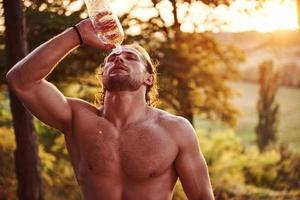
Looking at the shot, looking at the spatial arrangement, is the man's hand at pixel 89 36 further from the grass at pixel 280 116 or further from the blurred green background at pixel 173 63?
the grass at pixel 280 116

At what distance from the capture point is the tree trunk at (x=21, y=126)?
7432 millimetres

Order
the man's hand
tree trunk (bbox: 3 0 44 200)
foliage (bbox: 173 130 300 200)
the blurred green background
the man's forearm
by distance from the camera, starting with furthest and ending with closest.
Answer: foliage (bbox: 173 130 300 200) → the blurred green background → tree trunk (bbox: 3 0 44 200) → the man's hand → the man's forearm

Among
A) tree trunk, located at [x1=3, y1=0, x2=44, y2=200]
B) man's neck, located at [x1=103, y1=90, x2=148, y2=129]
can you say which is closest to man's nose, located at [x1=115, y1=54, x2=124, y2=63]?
man's neck, located at [x1=103, y1=90, x2=148, y2=129]

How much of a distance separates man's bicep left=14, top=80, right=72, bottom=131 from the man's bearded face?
0.78 feet

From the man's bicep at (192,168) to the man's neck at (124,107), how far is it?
0.28 meters

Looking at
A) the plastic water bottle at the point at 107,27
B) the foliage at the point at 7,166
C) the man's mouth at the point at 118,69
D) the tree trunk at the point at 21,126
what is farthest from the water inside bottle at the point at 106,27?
the foliage at the point at 7,166

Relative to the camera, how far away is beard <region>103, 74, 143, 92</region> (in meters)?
2.99

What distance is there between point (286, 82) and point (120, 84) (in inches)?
1816

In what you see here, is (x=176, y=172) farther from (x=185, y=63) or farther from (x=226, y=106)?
(x=226, y=106)

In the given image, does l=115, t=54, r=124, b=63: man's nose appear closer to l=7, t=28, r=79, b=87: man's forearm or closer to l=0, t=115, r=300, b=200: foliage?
l=7, t=28, r=79, b=87: man's forearm

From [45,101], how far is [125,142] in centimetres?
45

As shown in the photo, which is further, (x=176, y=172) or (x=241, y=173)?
(x=241, y=173)

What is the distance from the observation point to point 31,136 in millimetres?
8031

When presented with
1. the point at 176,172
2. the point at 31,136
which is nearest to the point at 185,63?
the point at 31,136
